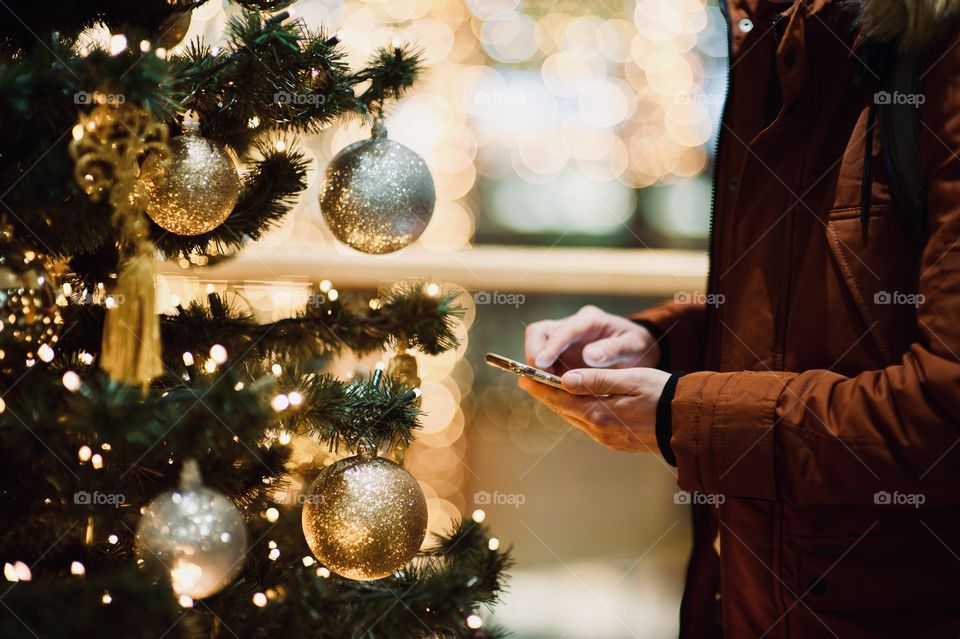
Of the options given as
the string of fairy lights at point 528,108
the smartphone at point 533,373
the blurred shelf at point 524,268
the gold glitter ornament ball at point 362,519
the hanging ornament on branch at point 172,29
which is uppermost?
the string of fairy lights at point 528,108

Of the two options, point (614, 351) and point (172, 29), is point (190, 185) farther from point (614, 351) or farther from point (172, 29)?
point (614, 351)

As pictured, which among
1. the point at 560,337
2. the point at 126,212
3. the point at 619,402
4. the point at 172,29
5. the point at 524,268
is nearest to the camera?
the point at 126,212

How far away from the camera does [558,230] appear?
1852 mm

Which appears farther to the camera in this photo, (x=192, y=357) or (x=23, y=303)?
(x=192, y=357)

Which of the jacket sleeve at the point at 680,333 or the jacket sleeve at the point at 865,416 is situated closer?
the jacket sleeve at the point at 865,416

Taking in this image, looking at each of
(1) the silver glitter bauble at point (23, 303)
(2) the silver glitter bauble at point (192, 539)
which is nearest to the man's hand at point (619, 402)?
(2) the silver glitter bauble at point (192, 539)

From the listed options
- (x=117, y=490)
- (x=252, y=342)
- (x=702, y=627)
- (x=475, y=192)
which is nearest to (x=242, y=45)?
Result: (x=252, y=342)

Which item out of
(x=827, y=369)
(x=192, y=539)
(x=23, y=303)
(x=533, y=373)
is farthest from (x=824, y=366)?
(x=23, y=303)

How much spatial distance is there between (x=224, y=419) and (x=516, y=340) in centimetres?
132

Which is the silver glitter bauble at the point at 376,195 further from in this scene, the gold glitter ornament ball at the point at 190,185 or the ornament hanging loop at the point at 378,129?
the gold glitter ornament ball at the point at 190,185

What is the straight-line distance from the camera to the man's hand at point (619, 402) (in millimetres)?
822

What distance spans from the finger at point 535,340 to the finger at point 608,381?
204mm

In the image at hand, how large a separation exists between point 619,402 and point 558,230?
107 cm

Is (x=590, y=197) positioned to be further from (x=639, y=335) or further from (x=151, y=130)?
(x=151, y=130)
